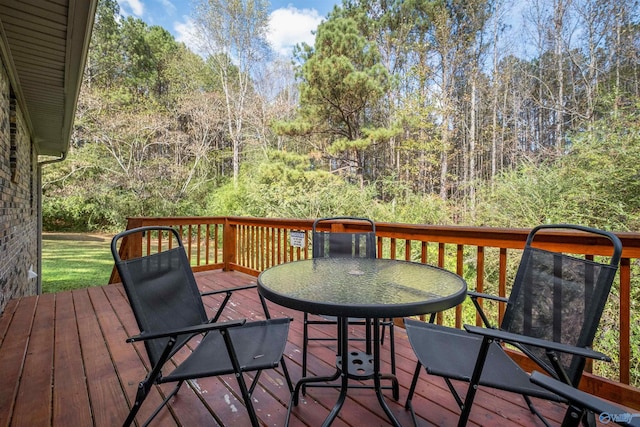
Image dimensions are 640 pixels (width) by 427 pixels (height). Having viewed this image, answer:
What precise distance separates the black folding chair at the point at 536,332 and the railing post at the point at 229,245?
12.2ft

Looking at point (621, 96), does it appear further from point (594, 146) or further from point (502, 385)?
point (502, 385)

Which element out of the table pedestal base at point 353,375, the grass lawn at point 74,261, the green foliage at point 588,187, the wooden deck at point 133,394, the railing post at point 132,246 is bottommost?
the grass lawn at point 74,261

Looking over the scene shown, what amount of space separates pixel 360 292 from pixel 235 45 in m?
14.4

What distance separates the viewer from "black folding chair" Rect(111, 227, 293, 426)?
3.95ft

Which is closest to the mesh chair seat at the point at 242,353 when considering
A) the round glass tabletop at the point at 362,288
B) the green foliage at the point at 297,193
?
the round glass tabletop at the point at 362,288

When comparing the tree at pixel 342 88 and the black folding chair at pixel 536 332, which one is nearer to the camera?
the black folding chair at pixel 536 332

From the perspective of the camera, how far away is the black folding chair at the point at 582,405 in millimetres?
636

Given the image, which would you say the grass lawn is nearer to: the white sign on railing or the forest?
the forest

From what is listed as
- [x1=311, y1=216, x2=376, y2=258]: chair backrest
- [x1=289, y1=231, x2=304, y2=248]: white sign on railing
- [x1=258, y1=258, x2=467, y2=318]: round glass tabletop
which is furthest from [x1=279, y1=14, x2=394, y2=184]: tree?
[x1=258, y1=258, x2=467, y2=318]: round glass tabletop

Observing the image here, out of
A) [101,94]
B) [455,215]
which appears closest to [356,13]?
[455,215]

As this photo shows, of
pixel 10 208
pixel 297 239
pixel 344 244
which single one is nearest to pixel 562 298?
pixel 344 244

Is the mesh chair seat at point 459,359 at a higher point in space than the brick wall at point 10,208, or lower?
lower

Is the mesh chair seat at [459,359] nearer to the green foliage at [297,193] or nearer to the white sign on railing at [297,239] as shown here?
the white sign on railing at [297,239]

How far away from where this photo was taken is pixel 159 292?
1513mm
